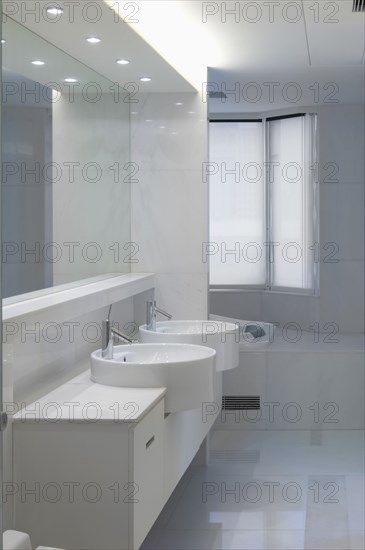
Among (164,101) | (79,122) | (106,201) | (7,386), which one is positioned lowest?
(7,386)

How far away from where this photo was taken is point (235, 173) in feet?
18.2

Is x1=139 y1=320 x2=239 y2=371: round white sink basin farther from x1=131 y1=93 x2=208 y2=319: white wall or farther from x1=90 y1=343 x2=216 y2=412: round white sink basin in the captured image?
x1=90 y1=343 x2=216 y2=412: round white sink basin

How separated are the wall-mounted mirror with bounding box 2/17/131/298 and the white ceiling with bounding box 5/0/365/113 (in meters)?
0.12

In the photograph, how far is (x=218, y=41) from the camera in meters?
3.77

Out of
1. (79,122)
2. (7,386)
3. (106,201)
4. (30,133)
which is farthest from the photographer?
(106,201)

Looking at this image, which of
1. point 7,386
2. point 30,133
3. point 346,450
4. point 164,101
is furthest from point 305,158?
point 7,386

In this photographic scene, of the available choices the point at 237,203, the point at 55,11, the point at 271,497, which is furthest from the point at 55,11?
the point at 237,203

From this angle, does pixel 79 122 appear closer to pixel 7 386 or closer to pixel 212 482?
pixel 7 386

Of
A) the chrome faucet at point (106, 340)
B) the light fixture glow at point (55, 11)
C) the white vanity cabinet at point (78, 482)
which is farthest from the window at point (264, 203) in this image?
the white vanity cabinet at point (78, 482)

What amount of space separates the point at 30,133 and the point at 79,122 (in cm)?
61

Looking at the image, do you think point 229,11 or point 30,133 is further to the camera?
point 229,11

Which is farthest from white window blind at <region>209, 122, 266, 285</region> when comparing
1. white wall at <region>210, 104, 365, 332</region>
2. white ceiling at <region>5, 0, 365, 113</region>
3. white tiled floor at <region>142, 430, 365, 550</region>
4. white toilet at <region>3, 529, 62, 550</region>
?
white toilet at <region>3, 529, 62, 550</region>

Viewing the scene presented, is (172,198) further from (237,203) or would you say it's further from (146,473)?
(146,473)

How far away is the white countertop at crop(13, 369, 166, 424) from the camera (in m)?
2.21
